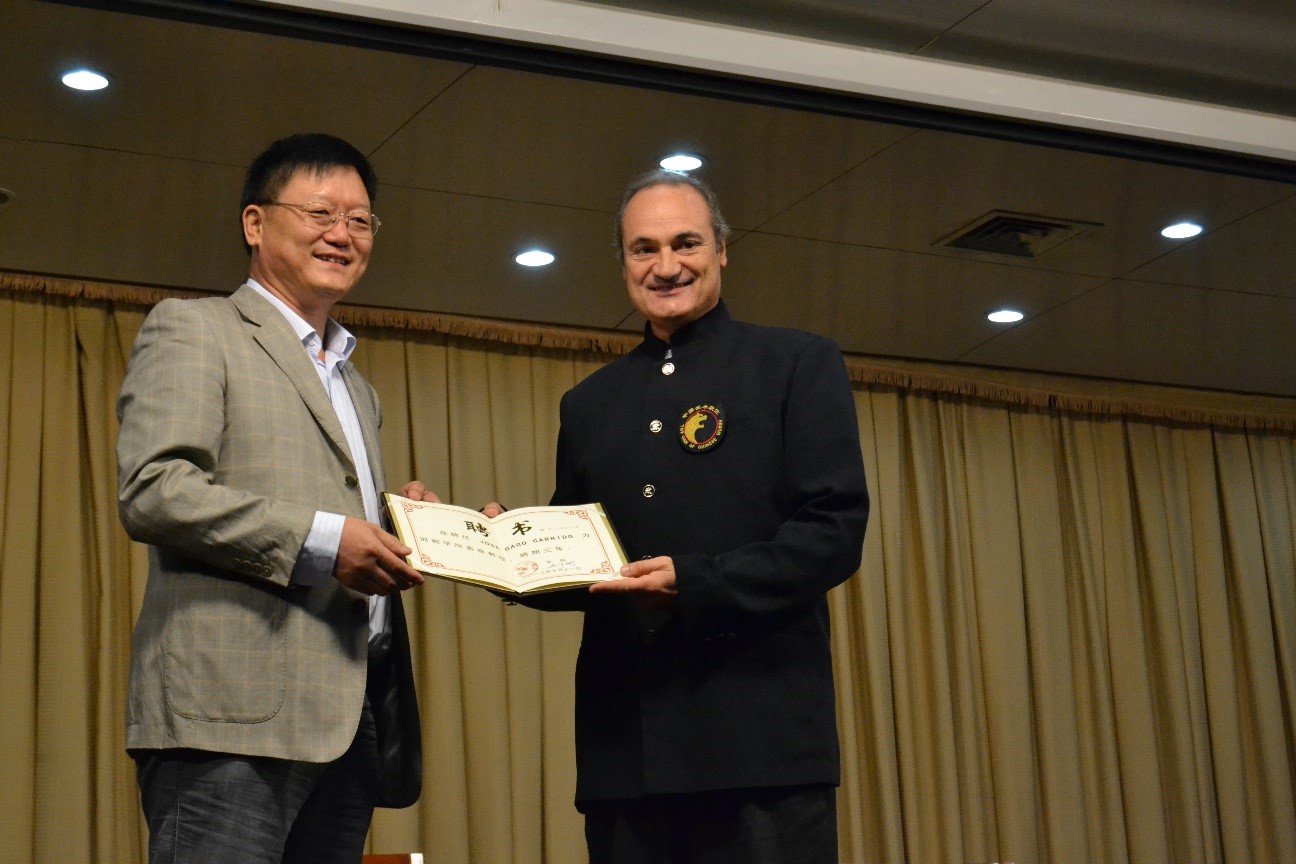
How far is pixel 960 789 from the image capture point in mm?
5918

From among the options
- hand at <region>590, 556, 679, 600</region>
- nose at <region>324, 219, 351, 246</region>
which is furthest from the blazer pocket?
nose at <region>324, 219, 351, 246</region>

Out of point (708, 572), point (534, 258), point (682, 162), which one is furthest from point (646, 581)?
point (534, 258)

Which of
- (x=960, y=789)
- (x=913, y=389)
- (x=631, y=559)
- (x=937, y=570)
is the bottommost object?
(x=960, y=789)

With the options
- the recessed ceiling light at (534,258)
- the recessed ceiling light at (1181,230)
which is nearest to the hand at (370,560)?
the recessed ceiling light at (534,258)

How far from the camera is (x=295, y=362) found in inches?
83.3

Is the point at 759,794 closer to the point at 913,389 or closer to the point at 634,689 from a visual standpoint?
the point at 634,689

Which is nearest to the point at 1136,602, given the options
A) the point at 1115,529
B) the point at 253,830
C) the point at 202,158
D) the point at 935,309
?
the point at 1115,529

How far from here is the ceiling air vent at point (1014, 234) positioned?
15.9 ft

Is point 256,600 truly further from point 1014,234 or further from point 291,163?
point 1014,234

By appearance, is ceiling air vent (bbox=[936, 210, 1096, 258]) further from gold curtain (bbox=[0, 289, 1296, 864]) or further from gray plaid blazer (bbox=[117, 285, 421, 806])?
gray plaid blazer (bbox=[117, 285, 421, 806])

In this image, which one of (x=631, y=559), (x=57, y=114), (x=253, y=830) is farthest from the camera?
(x=57, y=114)

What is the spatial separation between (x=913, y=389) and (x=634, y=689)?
4307 millimetres

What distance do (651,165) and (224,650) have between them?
8.87 feet

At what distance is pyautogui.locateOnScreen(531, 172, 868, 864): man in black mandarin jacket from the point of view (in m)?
2.02
